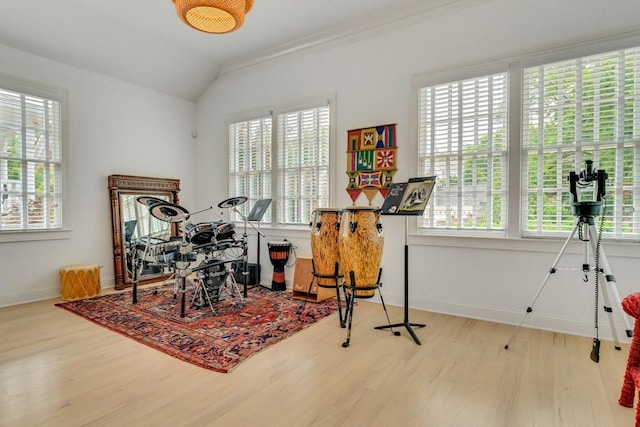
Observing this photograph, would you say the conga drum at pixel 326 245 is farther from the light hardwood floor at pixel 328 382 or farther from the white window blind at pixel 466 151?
the white window blind at pixel 466 151

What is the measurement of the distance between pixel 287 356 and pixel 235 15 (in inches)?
111

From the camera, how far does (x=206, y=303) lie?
13.7 feet

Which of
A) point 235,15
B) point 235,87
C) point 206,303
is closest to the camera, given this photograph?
point 235,15

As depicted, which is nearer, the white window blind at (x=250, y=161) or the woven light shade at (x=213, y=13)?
the woven light shade at (x=213, y=13)

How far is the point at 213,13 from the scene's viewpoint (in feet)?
9.27

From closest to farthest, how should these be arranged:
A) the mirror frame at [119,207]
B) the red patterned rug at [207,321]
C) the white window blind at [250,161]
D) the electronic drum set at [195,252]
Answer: the red patterned rug at [207,321] → the electronic drum set at [195,252] → the mirror frame at [119,207] → the white window blind at [250,161]

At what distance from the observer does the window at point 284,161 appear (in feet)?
16.6

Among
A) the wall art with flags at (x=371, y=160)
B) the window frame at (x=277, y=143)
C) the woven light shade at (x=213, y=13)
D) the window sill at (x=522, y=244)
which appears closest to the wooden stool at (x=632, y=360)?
the window sill at (x=522, y=244)

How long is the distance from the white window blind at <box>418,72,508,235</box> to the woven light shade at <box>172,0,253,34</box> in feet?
7.65

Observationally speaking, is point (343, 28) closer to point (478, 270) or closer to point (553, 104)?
point (553, 104)

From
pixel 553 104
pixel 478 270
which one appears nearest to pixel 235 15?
pixel 553 104

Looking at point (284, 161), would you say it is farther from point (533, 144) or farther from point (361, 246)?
point (533, 144)

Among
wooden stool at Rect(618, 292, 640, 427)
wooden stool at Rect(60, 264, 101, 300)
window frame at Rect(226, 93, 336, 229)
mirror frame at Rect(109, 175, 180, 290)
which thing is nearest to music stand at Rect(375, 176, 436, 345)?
wooden stool at Rect(618, 292, 640, 427)

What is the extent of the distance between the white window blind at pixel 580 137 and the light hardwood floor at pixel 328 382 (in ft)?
3.86
